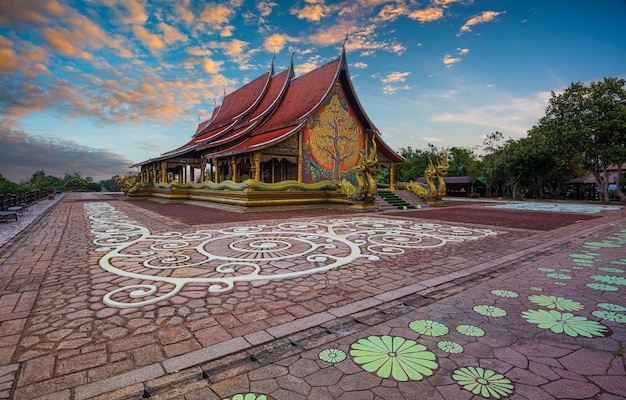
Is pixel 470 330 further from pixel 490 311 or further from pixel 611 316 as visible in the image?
pixel 611 316

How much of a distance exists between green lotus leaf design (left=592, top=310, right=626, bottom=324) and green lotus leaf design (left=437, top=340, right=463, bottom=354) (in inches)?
59.4

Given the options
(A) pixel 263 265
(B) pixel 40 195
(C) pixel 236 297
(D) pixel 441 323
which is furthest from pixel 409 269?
(B) pixel 40 195

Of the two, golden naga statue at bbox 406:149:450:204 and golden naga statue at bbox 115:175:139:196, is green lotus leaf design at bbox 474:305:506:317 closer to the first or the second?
golden naga statue at bbox 406:149:450:204

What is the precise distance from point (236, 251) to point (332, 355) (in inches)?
128

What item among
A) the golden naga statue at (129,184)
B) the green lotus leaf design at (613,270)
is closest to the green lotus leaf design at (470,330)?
the green lotus leaf design at (613,270)

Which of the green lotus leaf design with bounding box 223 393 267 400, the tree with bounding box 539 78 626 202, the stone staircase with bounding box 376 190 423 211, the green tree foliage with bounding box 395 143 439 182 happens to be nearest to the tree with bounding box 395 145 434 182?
the green tree foliage with bounding box 395 143 439 182

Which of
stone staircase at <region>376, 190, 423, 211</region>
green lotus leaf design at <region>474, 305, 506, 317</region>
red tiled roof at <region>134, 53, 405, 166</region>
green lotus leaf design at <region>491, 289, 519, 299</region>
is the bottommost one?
green lotus leaf design at <region>474, 305, 506, 317</region>

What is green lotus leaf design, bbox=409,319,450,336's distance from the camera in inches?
96.5

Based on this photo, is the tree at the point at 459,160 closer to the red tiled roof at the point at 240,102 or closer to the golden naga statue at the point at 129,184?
the red tiled roof at the point at 240,102

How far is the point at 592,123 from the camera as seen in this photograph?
67.9 ft

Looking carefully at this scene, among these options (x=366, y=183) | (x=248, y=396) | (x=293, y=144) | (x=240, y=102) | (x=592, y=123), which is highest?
(x=240, y=102)

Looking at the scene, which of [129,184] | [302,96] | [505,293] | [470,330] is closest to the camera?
[470,330]

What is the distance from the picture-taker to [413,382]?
6.11 feet

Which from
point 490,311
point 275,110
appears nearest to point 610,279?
point 490,311
